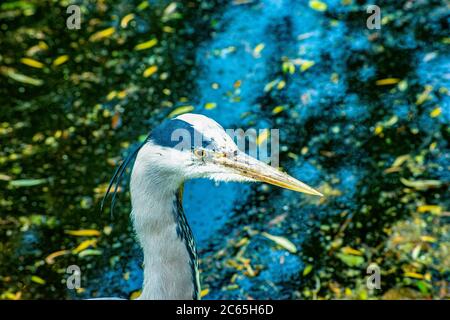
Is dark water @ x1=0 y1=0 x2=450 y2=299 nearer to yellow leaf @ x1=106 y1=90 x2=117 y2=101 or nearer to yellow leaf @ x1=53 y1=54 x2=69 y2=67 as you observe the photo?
yellow leaf @ x1=106 y1=90 x2=117 y2=101

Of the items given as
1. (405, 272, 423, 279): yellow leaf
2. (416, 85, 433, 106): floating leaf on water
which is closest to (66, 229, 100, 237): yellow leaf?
(405, 272, 423, 279): yellow leaf

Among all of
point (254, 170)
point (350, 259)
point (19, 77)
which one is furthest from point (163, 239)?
point (19, 77)

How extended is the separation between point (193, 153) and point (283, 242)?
159cm

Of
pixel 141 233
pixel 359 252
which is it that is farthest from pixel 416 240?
pixel 141 233

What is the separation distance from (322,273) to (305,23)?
2500 millimetres

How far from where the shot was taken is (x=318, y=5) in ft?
18.2

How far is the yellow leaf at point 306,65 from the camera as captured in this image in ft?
16.6

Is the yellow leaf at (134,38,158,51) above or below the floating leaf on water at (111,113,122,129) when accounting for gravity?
above

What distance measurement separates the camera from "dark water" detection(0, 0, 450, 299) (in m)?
3.86

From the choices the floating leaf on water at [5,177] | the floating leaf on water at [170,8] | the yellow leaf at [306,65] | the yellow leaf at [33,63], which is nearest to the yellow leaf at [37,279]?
the floating leaf on water at [5,177]

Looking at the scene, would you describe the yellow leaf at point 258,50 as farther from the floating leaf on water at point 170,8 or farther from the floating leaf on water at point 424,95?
the floating leaf on water at point 424,95

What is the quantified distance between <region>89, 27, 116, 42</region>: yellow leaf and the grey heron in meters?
3.25

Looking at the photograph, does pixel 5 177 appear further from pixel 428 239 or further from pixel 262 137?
pixel 428 239
